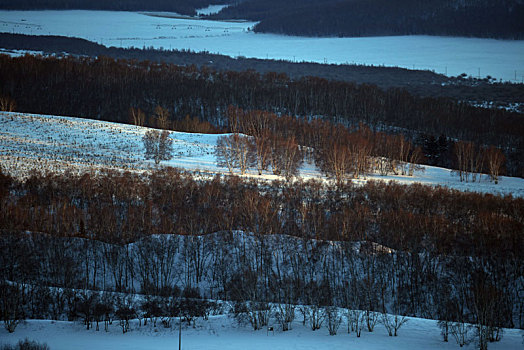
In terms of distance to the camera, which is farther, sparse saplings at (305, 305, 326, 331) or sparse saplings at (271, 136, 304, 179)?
sparse saplings at (271, 136, 304, 179)

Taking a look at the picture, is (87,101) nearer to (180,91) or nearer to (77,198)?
(180,91)

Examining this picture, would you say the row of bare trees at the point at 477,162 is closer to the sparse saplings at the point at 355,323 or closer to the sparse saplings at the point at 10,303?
the sparse saplings at the point at 355,323

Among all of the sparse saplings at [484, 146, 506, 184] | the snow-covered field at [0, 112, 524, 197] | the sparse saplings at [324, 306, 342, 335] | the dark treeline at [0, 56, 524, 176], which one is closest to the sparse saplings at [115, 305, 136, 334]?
the sparse saplings at [324, 306, 342, 335]

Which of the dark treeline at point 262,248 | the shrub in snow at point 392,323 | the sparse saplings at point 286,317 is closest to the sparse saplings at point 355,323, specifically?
the shrub in snow at point 392,323

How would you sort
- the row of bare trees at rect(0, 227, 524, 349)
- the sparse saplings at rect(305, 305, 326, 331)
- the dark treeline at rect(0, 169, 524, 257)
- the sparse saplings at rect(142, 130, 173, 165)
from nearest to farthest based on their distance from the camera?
1. the sparse saplings at rect(305, 305, 326, 331)
2. the row of bare trees at rect(0, 227, 524, 349)
3. the dark treeline at rect(0, 169, 524, 257)
4. the sparse saplings at rect(142, 130, 173, 165)

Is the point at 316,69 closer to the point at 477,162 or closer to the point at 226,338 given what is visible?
the point at 477,162

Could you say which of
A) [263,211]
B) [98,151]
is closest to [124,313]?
[263,211]

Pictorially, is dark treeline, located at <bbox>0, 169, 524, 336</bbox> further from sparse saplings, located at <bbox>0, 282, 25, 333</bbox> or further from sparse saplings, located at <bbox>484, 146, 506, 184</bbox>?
sparse saplings, located at <bbox>484, 146, 506, 184</bbox>
